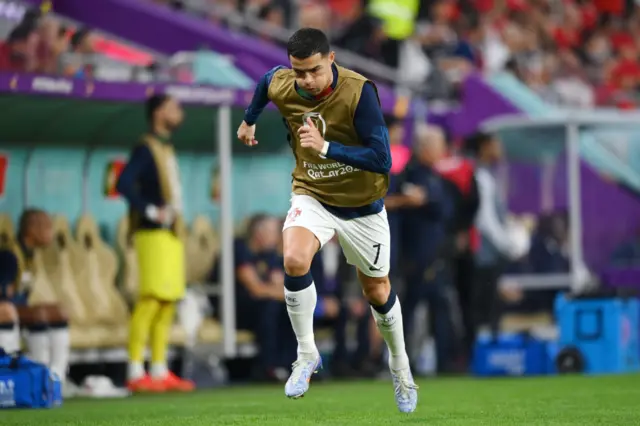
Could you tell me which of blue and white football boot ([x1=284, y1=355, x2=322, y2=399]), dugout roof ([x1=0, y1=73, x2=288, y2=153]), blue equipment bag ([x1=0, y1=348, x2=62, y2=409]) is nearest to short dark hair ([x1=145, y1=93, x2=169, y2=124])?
dugout roof ([x1=0, y1=73, x2=288, y2=153])

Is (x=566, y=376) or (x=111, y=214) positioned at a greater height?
(x=111, y=214)

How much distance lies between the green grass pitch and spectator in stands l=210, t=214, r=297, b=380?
1276mm

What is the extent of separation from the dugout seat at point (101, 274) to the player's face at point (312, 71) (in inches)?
239

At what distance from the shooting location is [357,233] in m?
8.81

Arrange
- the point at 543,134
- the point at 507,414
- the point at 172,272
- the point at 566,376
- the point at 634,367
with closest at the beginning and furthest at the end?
the point at 507,414 < the point at 172,272 < the point at 566,376 < the point at 634,367 < the point at 543,134

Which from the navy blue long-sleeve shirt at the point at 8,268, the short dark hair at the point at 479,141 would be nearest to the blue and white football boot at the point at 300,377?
the navy blue long-sleeve shirt at the point at 8,268

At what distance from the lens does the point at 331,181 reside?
8773mm

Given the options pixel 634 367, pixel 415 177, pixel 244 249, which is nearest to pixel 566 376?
pixel 634 367

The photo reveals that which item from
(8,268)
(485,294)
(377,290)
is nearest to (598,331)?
(485,294)

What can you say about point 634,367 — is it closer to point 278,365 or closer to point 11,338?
point 278,365

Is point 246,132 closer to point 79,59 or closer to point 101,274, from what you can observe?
point 79,59

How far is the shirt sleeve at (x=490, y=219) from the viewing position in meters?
15.4

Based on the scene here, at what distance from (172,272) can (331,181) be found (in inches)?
171

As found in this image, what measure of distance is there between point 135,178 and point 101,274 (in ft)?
5.74
